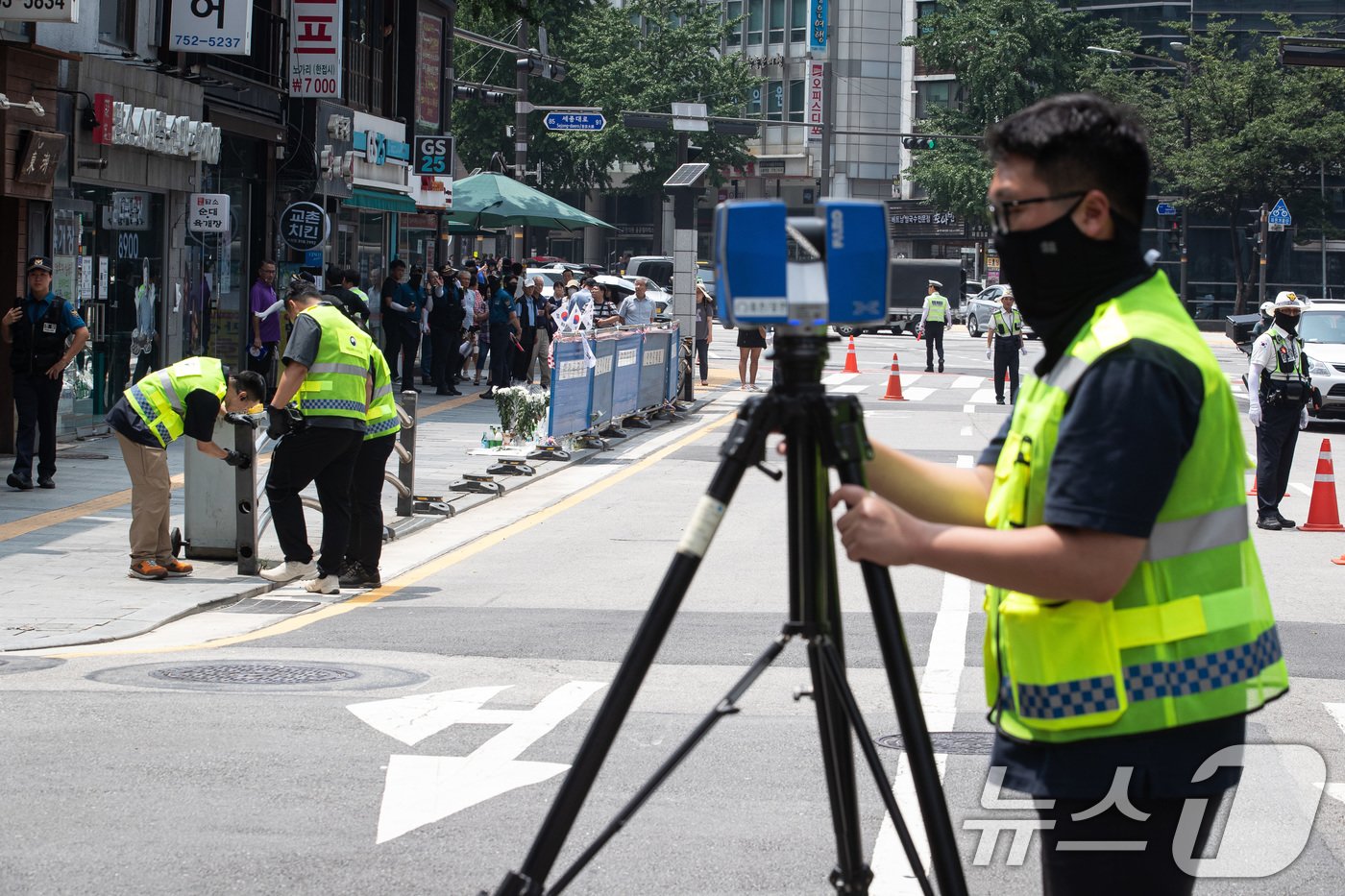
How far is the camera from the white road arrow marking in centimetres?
572

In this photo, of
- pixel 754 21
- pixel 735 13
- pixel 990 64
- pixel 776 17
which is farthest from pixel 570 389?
pixel 735 13

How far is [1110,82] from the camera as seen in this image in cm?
5747

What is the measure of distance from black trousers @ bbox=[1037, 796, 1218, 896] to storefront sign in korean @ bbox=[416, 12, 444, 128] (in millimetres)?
29609

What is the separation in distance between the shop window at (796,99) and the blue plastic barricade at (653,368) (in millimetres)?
54597

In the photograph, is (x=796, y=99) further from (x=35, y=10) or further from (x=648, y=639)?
(x=648, y=639)

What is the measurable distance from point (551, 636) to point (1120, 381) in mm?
6585

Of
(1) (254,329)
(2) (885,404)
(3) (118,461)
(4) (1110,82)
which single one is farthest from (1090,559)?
(4) (1110,82)

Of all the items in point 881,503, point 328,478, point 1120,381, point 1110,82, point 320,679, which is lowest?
point 320,679

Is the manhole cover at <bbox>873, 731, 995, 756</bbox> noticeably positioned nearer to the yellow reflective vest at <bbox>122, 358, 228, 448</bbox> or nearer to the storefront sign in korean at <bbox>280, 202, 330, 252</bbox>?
the yellow reflective vest at <bbox>122, 358, 228, 448</bbox>

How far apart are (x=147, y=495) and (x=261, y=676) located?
10.8ft

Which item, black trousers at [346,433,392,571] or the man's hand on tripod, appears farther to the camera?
black trousers at [346,433,392,571]

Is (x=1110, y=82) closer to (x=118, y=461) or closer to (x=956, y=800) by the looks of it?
(x=118, y=461)

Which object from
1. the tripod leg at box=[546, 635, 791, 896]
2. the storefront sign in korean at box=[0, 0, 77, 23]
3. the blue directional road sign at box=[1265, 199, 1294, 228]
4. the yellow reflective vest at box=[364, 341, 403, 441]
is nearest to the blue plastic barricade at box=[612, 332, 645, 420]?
the storefront sign in korean at box=[0, 0, 77, 23]

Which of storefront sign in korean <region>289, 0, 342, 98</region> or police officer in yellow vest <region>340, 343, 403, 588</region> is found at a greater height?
storefront sign in korean <region>289, 0, 342, 98</region>
